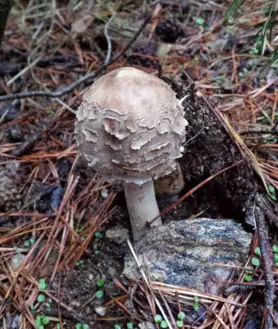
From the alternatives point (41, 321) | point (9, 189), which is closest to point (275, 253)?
point (41, 321)

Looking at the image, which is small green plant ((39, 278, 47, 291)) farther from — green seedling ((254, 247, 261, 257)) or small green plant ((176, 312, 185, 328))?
green seedling ((254, 247, 261, 257))

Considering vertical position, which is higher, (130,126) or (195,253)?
(130,126)

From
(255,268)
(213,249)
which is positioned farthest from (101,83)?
(255,268)

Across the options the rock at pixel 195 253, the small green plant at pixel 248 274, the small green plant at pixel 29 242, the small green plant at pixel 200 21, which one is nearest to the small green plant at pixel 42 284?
the small green plant at pixel 29 242

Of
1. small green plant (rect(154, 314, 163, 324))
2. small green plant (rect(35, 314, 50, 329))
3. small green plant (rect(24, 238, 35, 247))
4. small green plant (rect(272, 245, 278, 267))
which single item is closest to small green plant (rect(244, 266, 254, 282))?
small green plant (rect(272, 245, 278, 267))

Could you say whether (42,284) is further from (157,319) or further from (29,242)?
(157,319)

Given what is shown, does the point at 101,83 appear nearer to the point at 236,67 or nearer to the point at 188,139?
the point at 188,139
